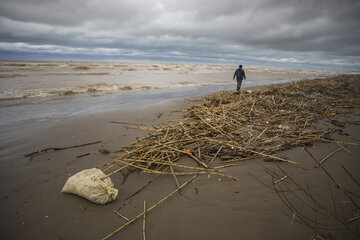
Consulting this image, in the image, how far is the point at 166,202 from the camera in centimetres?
245

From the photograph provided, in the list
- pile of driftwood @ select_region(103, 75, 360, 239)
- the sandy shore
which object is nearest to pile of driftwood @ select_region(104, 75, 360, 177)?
pile of driftwood @ select_region(103, 75, 360, 239)

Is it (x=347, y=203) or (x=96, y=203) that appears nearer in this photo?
(x=347, y=203)

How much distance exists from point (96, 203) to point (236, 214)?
198cm

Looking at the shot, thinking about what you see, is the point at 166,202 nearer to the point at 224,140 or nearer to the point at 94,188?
the point at 94,188

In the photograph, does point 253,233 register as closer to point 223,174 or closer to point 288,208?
point 288,208

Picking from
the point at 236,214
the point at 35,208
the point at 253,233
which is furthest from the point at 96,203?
the point at 253,233

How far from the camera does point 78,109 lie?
315 inches

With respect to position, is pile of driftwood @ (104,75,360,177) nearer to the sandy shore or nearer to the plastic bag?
the sandy shore

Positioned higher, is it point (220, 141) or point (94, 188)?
point (220, 141)

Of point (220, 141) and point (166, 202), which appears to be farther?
point (220, 141)

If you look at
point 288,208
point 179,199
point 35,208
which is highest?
point 288,208

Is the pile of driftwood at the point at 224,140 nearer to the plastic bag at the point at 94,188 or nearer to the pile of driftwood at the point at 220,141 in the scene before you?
the pile of driftwood at the point at 220,141

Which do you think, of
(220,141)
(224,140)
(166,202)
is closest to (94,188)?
(166,202)

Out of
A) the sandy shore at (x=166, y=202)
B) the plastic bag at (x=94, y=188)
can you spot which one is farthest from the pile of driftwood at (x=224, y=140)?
the plastic bag at (x=94, y=188)
